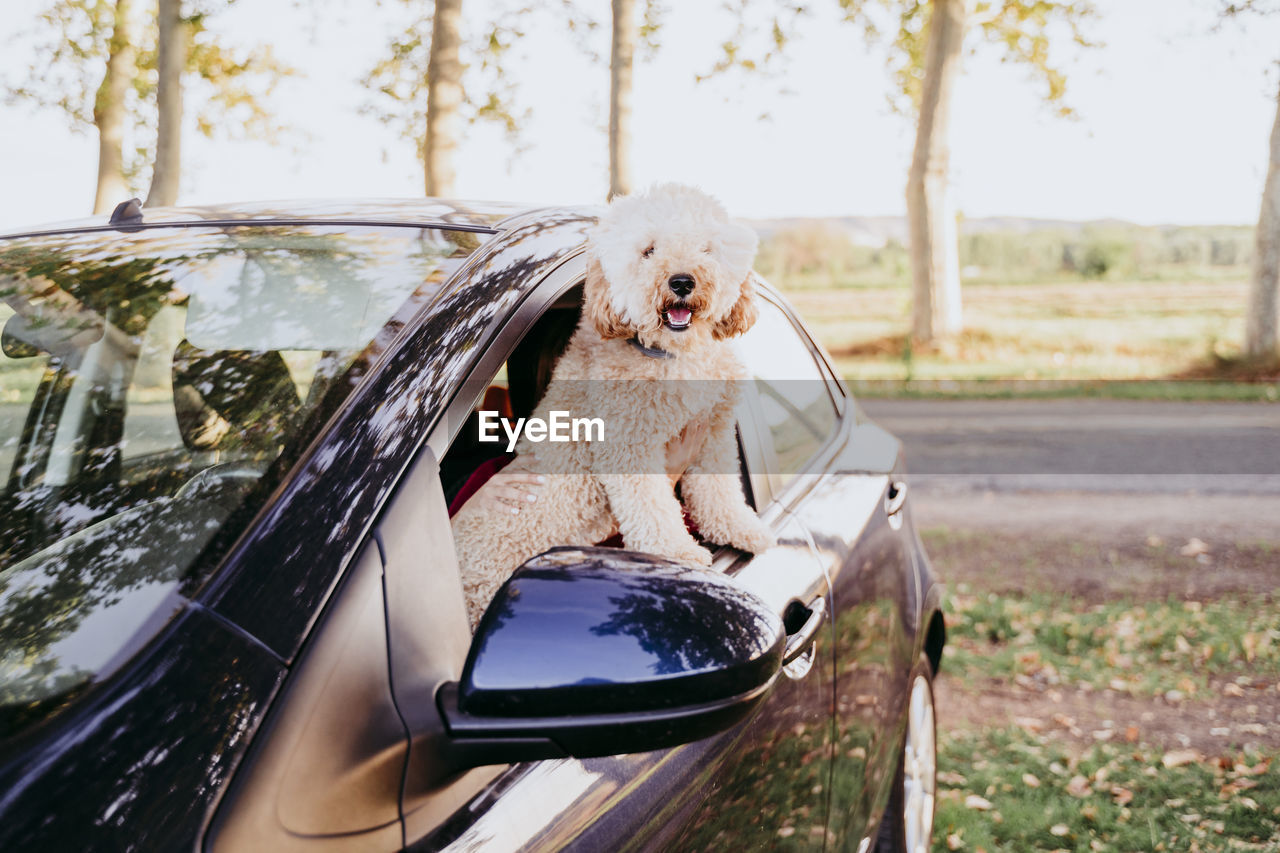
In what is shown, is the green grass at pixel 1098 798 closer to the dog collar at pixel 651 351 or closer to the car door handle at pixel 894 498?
the car door handle at pixel 894 498

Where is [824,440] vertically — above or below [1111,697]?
above

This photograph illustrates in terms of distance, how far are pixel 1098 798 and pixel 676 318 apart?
10.1 ft

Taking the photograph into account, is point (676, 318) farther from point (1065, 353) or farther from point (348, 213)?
point (1065, 353)

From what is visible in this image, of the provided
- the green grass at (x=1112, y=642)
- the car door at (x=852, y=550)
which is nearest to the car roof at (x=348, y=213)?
the car door at (x=852, y=550)

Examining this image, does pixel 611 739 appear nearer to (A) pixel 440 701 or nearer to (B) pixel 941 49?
(A) pixel 440 701

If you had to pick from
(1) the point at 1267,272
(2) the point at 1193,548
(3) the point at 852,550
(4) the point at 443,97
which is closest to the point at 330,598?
(3) the point at 852,550

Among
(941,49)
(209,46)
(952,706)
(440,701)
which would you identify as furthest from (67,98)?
(440,701)

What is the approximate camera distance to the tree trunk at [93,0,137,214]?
12570 mm

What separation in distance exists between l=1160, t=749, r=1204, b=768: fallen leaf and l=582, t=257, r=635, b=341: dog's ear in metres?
3.43

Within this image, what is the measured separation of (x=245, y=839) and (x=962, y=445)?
11.4 m

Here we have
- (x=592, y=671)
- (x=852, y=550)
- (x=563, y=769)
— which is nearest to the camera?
(x=592, y=671)

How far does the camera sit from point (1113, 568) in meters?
6.90

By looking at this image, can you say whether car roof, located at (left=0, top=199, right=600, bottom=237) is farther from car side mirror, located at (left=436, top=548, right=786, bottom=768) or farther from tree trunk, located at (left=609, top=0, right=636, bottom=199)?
tree trunk, located at (left=609, top=0, right=636, bottom=199)

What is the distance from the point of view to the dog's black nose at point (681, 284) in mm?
1869
